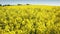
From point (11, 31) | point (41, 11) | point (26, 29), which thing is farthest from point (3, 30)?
point (41, 11)

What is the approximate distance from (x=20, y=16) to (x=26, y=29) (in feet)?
2.13

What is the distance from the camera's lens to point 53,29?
19.9ft

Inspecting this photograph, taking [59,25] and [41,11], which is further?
[41,11]

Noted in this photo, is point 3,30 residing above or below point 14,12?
below

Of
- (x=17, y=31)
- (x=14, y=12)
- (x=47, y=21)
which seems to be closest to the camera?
(x=17, y=31)

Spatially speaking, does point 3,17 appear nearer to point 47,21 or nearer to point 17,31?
point 17,31

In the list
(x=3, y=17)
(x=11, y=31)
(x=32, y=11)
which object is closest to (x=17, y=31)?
(x=11, y=31)

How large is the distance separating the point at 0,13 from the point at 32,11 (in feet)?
3.13

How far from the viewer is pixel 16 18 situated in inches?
248

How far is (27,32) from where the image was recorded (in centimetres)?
597

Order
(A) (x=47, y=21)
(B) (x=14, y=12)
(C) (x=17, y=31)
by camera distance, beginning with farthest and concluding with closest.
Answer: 1. (B) (x=14, y=12)
2. (A) (x=47, y=21)
3. (C) (x=17, y=31)

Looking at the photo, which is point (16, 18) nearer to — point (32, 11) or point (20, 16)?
point (20, 16)

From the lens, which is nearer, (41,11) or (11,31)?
(11,31)

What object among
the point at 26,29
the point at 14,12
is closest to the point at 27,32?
the point at 26,29
